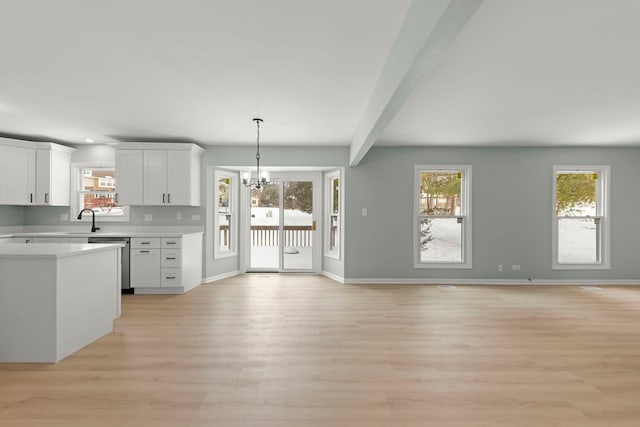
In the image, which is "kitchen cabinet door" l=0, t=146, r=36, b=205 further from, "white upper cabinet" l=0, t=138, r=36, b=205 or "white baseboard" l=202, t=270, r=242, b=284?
"white baseboard" l=202, t=270, r=242, b=284

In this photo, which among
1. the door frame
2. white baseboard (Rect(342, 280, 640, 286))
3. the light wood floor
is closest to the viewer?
the light wood floor

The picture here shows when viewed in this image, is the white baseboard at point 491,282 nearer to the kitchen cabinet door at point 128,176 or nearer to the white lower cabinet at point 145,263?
the white lower cabinet at point 145,263

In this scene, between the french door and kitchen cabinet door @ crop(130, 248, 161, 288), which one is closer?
kitchen cabinet door @ crop(130, 248, 161, 288)

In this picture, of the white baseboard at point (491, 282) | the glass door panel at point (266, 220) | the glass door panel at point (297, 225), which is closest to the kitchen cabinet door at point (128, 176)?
the glass door panel at point (266, 220)

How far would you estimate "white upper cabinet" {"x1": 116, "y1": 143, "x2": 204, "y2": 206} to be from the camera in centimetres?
532

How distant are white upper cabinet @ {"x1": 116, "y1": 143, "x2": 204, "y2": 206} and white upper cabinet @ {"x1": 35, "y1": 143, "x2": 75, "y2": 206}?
1.18 metres

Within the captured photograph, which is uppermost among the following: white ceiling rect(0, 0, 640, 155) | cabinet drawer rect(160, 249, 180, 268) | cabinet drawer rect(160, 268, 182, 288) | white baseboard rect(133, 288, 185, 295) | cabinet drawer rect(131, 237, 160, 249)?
white ceiling rect(0, 0, 640, 155)

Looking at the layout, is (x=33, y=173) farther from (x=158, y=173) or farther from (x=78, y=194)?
(x=158, y=173)

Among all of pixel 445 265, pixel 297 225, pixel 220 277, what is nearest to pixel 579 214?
pixel 445 265

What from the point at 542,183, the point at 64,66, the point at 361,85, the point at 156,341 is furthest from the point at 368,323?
the point at 542,183

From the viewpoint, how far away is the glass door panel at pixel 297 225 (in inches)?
257

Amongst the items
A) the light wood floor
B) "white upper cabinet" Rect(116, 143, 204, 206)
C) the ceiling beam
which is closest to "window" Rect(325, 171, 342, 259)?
the light wood floor

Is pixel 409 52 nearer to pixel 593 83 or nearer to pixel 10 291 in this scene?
pixel 593 83

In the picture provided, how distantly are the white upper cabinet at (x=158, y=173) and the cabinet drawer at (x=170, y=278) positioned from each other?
1.11 m
